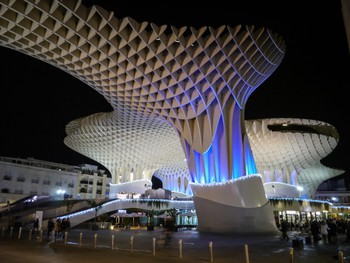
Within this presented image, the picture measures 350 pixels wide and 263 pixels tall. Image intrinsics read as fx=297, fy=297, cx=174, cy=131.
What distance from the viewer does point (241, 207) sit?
83.2 ft

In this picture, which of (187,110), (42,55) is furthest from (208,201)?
(42,55)

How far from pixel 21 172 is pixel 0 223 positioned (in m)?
33.6

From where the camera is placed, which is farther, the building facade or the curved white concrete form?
the building facade

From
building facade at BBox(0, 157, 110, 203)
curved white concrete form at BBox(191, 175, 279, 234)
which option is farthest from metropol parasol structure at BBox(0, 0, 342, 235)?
building facade at BBox(0, 157, 110, 203)

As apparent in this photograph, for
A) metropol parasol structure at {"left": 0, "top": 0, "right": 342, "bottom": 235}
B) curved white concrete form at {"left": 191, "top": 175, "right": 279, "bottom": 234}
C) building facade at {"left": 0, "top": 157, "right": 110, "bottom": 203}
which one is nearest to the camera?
metropol parasol structure at {"left": 0, "top": 0, "right": 342, "bottom": 235}

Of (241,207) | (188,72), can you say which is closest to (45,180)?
(188,72)

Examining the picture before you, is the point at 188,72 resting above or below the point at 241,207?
above

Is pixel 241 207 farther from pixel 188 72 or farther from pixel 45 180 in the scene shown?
pixel 45 180

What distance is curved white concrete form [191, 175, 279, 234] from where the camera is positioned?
2530 cm

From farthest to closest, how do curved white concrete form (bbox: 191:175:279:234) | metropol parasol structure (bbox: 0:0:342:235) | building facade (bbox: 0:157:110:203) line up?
building facade (bbox: 0:157:110:203) < curved white concrete form (bbox: 191:175:279:234) < metropol parasol structure (bbox: 0:0:342:235)

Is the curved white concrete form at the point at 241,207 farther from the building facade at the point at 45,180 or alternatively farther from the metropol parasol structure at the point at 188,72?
the building facade at the point at 45,180

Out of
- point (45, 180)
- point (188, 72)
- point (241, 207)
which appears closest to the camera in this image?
point (241, 207)

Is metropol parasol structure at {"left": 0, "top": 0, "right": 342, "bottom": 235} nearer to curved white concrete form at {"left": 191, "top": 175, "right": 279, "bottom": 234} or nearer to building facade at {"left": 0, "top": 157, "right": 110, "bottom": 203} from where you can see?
curved white concrete form at {"left": 191, "top": 175, "right": 279, "bottom": 234}

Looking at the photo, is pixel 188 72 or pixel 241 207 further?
pixel 188 72
